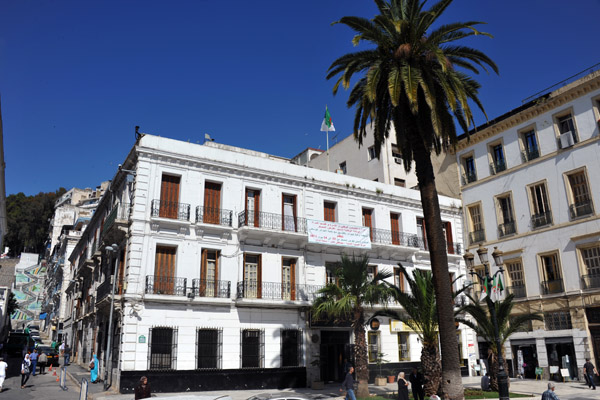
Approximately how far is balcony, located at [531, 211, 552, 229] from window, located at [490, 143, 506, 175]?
14.4ft

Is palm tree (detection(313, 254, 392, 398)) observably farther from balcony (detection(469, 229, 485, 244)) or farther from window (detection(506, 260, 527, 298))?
balcony (detection(469, 229, 485, 244))

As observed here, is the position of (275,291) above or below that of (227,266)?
below

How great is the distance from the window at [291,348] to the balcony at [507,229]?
16.6 metres

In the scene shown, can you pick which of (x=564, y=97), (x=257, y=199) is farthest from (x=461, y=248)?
(x=257, y=199)

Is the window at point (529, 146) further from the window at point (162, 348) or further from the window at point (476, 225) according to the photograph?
the window at point (162, 348)

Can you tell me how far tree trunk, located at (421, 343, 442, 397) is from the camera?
18000 mm

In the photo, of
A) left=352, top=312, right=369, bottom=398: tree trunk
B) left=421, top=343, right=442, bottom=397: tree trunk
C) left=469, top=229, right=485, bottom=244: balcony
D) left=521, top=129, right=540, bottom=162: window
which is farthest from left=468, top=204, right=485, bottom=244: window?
left=421, top=343, right=442, bottom=397: tree trunk

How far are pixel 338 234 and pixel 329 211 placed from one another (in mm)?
2440

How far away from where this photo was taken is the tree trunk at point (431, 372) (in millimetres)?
18000

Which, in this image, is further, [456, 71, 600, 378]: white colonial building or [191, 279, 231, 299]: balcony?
[456, 71, 600, 378]: white colonial building

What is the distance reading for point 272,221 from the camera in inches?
997

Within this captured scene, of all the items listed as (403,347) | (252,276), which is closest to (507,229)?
(403,347)

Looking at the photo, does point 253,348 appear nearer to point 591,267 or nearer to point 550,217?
point 591,267

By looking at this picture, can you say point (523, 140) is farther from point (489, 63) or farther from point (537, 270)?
point (489, 63)
